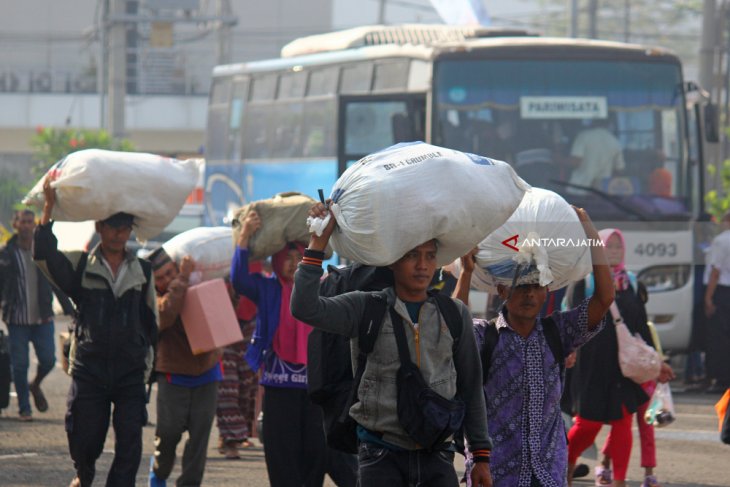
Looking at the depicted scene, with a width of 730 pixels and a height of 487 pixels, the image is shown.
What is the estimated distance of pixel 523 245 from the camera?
19.5ft

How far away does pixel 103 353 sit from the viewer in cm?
761

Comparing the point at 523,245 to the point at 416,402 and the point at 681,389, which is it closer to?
the point at 416,402

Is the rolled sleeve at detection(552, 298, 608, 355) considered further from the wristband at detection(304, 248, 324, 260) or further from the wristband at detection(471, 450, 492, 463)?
the wristband at detection(304, 248, 324, 260)

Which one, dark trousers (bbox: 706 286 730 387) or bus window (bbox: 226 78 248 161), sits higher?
bus window (bbox: 226 78 248 161)

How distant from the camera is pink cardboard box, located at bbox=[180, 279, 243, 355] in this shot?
322 inches

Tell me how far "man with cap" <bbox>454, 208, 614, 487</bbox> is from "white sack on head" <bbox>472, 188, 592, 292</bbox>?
68 millimetres

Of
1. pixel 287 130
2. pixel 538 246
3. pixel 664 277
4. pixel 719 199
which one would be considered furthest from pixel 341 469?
pixel 719 199

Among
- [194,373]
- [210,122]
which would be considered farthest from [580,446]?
[210,122]

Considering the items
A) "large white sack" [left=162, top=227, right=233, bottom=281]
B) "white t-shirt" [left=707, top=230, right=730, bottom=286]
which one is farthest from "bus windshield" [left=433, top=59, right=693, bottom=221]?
"large white sack" [left=162, top=227, right=233, bottom=281]

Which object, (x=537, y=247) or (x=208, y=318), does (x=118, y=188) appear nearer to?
(x=208, y=318)

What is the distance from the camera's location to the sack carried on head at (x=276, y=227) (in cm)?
768

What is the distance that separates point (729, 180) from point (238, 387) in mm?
9979

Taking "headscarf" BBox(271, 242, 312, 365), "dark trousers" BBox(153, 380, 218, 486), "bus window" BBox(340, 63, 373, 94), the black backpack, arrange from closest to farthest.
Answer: the black backpack
"headscarf" BBox(271, 242, 312, 365)
"dark trousers" BBox(153, 380, 218, 486)
"bus window" BBox(340, 63, 373, 94)

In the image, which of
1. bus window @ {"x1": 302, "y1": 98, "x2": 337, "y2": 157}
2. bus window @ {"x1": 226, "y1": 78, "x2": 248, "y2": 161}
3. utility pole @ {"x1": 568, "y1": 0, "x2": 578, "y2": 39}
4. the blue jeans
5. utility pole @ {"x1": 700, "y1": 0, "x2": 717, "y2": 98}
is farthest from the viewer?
utility pole @ {"x1": 568, "y1": 0, "x2": 578, "y2": 39}
